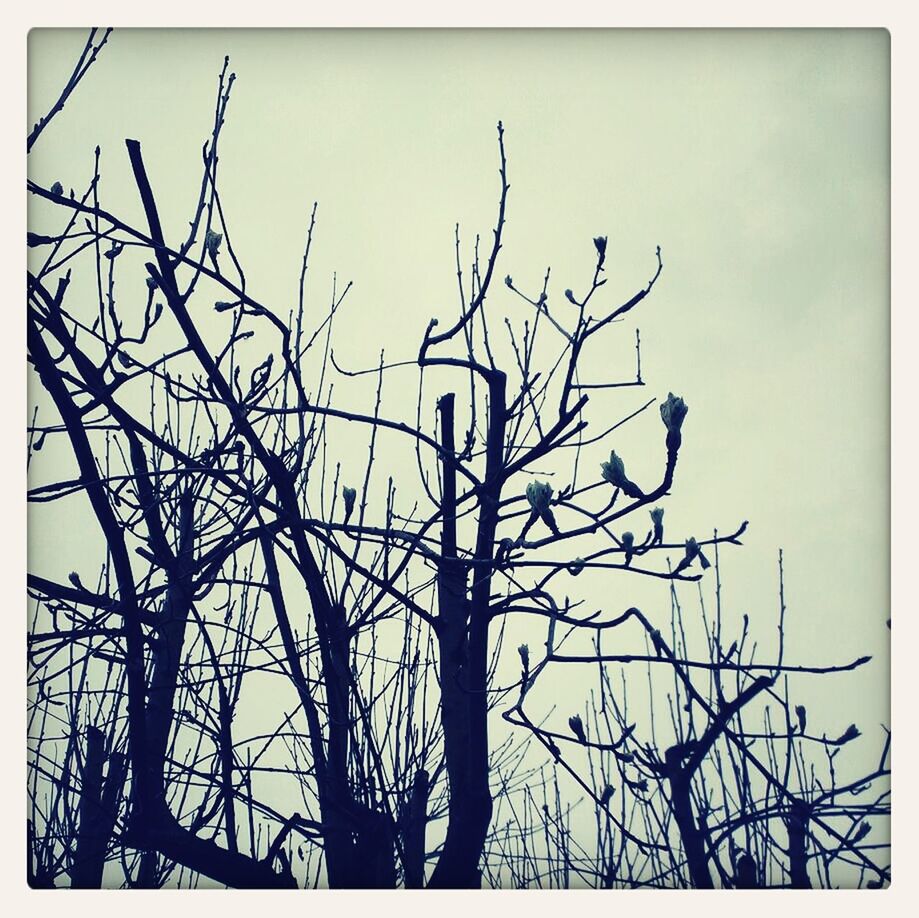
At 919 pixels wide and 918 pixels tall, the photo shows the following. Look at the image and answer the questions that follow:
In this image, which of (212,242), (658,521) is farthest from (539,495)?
(212,242)

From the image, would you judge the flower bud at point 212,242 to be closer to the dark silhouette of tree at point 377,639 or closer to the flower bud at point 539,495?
the dark silhouette of tree at point 377,639

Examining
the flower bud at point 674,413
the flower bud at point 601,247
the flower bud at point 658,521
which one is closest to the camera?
the flower bud at point 674,413

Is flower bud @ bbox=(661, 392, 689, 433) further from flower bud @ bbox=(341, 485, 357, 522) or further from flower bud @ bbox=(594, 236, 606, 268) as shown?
flower bud @ bbox=(341, 485, 357, 522)

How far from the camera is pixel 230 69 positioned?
214 centimetres

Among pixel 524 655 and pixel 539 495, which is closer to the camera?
pixel 539 495

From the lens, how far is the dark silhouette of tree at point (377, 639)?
202 cm

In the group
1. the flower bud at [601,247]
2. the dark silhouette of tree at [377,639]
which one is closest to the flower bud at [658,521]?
the dark silhouette of tree at [377,639]

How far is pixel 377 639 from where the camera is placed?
2061mm

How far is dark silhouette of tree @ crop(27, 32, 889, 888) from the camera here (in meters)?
2.02

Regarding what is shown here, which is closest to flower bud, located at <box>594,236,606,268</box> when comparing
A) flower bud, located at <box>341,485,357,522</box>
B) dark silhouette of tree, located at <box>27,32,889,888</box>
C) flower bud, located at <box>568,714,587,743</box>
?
dark silhouette of tree, located at <box>27,32,889,888</box>

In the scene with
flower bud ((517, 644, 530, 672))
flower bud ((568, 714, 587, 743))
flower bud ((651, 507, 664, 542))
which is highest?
flower bud ((651, 507, 664, 542))
